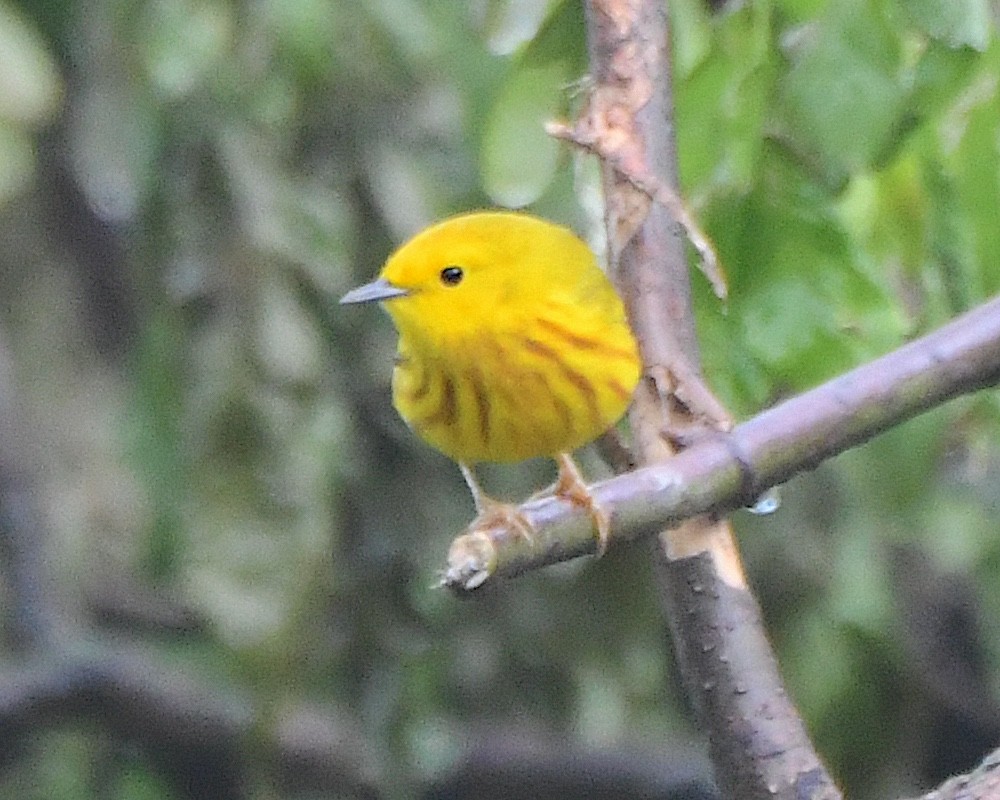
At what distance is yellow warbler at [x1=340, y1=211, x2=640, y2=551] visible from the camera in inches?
39.6

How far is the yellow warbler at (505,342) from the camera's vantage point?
1.01m

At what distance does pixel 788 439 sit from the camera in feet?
3.08

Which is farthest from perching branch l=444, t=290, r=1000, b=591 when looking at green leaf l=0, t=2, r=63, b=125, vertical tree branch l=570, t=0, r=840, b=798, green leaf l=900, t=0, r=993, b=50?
green leaf l=0, t=2, r=63, b=125

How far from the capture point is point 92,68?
156 centimetres

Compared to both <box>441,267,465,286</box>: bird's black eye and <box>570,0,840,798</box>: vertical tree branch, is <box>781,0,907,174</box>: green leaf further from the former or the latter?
<box>441,267,465,286</box>: bird's black eye

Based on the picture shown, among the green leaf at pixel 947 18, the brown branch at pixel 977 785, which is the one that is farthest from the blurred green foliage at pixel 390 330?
the brown branch at pixel 977 785

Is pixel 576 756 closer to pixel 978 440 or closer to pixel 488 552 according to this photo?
pixel 978 440

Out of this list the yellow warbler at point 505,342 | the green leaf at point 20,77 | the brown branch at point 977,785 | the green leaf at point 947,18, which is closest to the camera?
the brown branch at point 977,785

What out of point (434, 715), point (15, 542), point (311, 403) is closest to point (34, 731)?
point (15, 542)

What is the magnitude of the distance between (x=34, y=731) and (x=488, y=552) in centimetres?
147

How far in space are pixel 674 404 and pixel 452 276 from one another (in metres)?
0.18

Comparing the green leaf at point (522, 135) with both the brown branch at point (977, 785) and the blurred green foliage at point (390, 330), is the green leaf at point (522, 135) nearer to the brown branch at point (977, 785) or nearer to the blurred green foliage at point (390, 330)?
the blurred green foliage at point (390, 330)

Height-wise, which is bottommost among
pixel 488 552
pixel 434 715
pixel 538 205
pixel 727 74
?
pixel 488 552

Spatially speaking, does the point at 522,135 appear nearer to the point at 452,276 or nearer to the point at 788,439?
the point at 452,276
